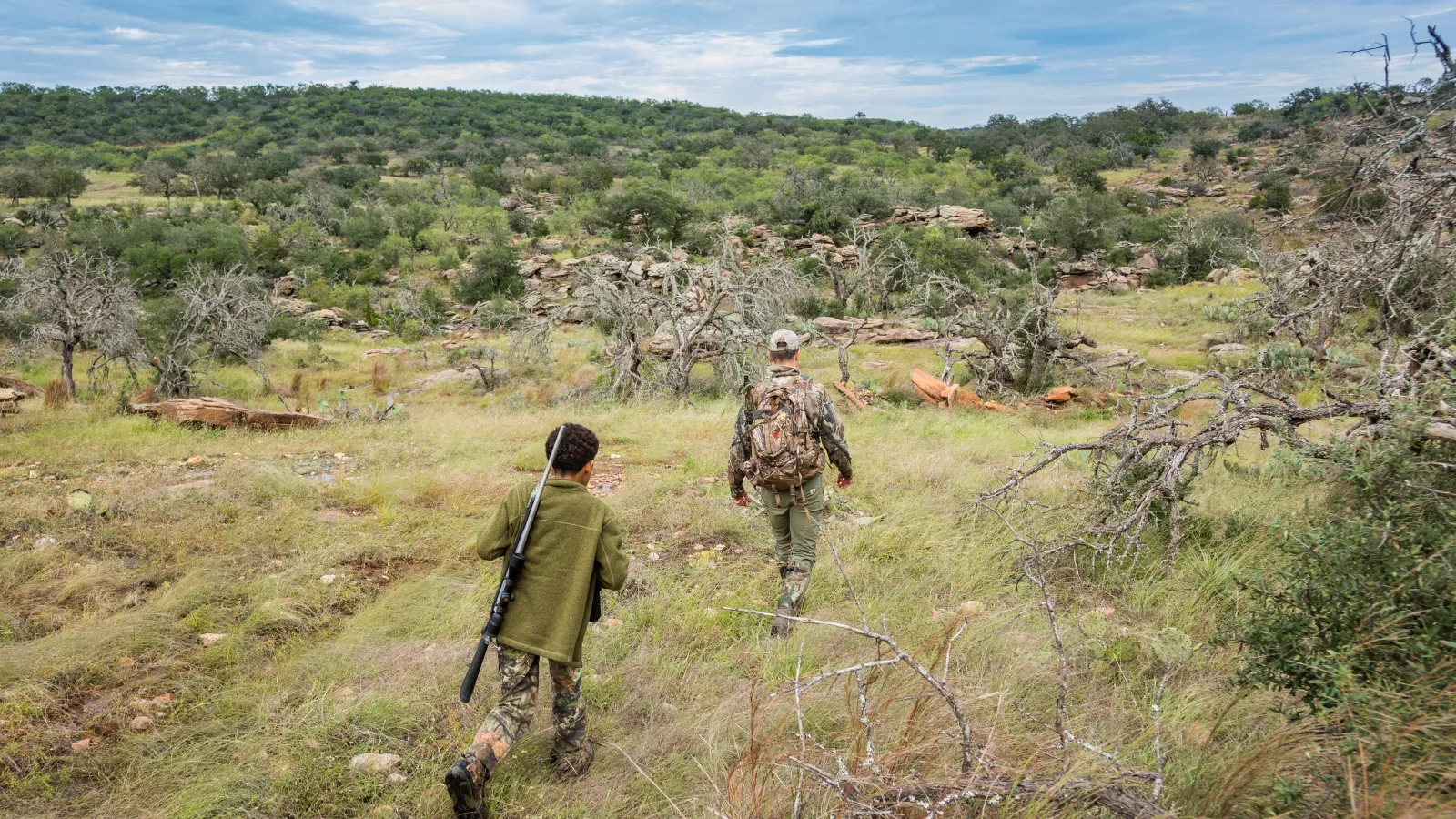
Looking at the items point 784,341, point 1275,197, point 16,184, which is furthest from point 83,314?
point 1275,197

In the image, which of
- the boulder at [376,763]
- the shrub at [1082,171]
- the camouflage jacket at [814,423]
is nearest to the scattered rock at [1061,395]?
the camouflage jacket at [814,423]

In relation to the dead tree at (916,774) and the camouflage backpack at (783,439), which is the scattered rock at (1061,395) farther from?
the dead tree at (916,774)

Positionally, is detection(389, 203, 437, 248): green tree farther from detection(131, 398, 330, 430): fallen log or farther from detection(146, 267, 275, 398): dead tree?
detection(131, 398, 330, 430): fallen log

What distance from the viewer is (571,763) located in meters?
2.94

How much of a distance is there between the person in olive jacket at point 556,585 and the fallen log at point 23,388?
37.6 ft

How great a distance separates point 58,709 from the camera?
3.31 meters

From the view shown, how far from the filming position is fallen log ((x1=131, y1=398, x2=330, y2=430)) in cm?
921

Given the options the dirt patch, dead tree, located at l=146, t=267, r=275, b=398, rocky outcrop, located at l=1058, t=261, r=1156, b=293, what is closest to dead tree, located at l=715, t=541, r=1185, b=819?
the dirt patch

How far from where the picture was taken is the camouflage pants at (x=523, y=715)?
2.70m

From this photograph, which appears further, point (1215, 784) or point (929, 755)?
point (929, 755)

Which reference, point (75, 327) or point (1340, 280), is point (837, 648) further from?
point (75, 327)

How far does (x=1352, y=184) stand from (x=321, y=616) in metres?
6.01

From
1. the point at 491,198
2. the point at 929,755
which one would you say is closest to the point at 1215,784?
the point at 929,755

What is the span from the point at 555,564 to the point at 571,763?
79cm
